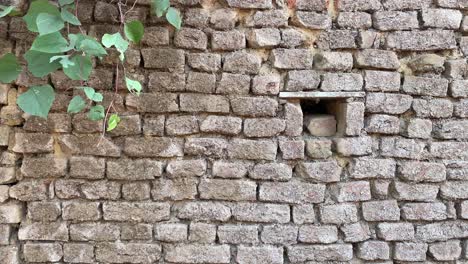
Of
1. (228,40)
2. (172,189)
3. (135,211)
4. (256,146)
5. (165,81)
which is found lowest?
(135,211)

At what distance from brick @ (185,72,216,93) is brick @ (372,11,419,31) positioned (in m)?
0.80

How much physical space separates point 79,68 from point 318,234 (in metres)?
1.26

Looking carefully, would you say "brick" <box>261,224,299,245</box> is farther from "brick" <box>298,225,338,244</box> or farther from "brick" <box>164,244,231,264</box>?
"brick" <box>164,244,231,264</box>

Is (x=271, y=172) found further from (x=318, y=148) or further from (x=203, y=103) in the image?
(x=203, y=103)

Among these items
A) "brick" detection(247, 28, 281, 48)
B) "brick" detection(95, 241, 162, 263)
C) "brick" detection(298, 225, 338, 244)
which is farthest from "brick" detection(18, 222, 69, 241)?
"brick" detection(247, 28, 281, 48)

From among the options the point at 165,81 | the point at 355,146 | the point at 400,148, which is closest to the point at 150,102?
the point at 165,81

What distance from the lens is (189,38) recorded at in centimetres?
180

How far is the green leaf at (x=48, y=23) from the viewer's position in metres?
1.42

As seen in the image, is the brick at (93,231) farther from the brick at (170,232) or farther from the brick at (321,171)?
the brick at (321,171)

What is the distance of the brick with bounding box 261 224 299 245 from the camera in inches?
73.0

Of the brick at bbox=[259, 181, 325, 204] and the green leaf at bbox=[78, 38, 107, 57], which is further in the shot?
the brick at bbox=[259, 181, 325, 204]

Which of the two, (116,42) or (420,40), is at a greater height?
(420,40)

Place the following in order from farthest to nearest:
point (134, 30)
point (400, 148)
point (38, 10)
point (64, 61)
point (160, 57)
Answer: point (400, 148) → point (160, 57) → point (134, 30) → point (38, 10) → point (64, 61)

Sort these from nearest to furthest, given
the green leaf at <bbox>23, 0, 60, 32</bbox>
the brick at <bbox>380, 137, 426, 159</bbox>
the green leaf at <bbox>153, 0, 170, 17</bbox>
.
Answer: the green leaf at <bbox>23, 0, 60, 32</bbox>, the green leaf at <bbox>153, 0, 170, 17</bbox>, the brick at <bbox>380, 137, 426, 159</bbox>
